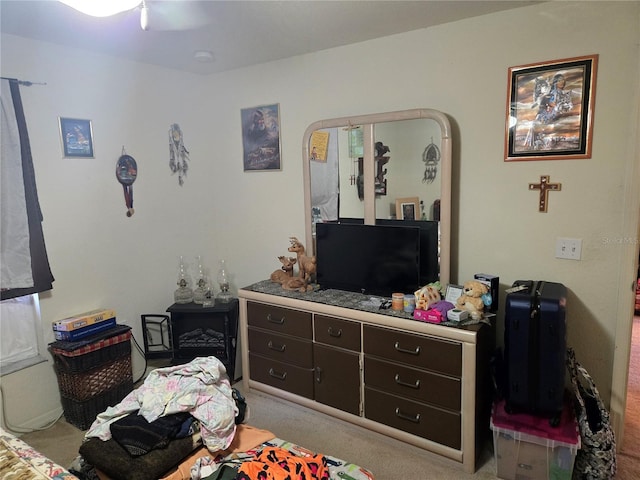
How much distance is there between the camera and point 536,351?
2.04m

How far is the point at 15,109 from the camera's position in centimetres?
255

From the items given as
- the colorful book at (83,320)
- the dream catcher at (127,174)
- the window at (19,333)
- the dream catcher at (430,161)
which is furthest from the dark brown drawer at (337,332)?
the window at (19,333)

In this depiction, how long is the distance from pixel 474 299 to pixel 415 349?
1.36ft

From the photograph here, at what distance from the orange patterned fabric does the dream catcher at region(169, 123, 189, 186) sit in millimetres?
2580

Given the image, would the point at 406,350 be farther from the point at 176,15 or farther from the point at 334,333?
the point at 176,15

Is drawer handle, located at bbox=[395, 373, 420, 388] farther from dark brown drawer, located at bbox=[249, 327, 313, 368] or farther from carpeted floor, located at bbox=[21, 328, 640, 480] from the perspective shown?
dark brown drawer, located at bbox=[249, 327, 313, 368]

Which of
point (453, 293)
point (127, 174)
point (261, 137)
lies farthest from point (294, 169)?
point (453, 293)

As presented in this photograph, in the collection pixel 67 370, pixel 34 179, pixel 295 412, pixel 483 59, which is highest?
pixel 483 59

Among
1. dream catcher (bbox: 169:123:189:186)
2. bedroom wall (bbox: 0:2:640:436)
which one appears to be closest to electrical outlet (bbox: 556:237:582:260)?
bedroom wall (bbox: 0:2:640:436)

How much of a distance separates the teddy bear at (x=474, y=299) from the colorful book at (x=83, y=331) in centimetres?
230

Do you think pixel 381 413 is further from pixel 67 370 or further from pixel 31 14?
pixel 31 14

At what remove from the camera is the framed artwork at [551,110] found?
7.28ft

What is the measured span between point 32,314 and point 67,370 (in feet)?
1.47

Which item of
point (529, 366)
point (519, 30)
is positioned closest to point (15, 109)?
point (519, 30)
